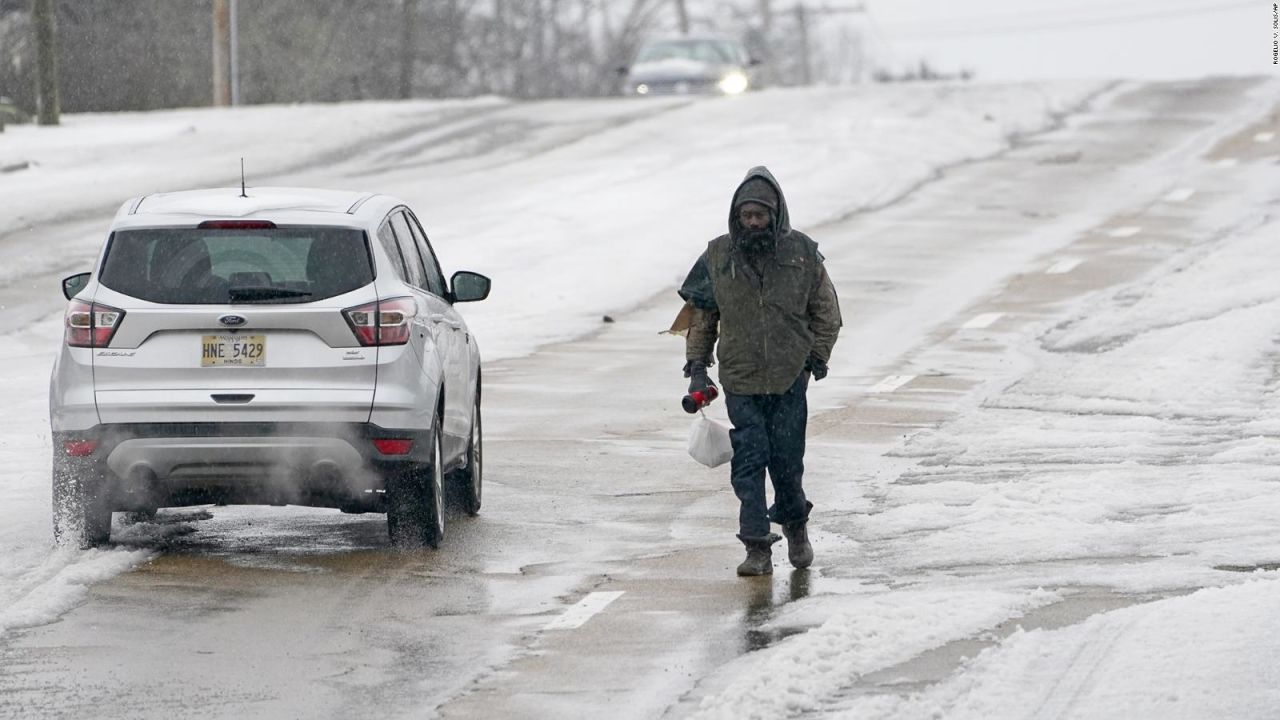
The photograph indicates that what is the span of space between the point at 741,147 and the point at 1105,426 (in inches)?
865

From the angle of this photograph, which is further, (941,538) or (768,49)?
(768,49)

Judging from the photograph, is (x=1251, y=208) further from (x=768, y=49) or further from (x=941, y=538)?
(x=768, y=49)

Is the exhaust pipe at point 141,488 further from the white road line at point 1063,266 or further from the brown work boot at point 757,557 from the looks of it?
the white road line at point 1063,266

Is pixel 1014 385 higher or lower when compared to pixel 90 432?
lower

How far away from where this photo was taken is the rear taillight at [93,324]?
987 centimetres

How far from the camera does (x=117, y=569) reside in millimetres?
9867

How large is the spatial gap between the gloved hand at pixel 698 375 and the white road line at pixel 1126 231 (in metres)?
17.6

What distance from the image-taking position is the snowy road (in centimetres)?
745

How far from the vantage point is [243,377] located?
9.80 meters

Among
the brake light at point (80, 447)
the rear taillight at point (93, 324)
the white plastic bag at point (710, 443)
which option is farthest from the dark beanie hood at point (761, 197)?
the brake light at point (80, 447)

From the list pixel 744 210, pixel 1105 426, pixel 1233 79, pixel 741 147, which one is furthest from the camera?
pixel 1233 79

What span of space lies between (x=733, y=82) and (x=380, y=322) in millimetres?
38034

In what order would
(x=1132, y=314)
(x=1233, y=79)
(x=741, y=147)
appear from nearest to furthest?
(x=1132, y=314) < (x=741, y=147) < (x=1233, y=79)

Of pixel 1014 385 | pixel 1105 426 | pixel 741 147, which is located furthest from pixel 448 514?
pixel 741 147
